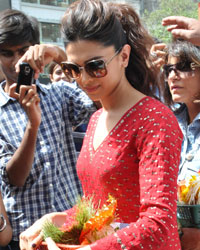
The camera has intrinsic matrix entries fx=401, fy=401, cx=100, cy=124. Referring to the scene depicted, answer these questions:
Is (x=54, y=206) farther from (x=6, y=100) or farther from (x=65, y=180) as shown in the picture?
(x=6, y=100)

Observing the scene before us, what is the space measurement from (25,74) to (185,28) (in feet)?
2.84

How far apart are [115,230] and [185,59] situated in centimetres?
158

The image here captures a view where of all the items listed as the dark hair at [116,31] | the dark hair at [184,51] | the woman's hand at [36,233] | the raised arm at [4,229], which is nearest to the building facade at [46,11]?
the dark hair at [184,51]

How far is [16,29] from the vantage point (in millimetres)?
2371

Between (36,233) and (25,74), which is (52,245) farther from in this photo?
(25,74)

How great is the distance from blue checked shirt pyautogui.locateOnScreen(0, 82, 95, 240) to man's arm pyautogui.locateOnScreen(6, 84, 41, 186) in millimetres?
87

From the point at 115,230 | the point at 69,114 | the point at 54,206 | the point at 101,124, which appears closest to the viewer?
the point at 115,230

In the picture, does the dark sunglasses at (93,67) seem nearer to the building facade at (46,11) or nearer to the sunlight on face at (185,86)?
the sunlight on face at (185,86)

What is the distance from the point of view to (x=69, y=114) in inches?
97.5

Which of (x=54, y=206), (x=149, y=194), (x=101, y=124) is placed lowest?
(x=54, y=206)

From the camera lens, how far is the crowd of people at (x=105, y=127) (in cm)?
126

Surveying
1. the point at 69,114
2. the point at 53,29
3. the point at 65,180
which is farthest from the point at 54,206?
the point at 53,29

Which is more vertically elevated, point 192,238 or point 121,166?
point 121,166

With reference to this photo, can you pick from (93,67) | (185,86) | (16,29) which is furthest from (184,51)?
(93,67)
